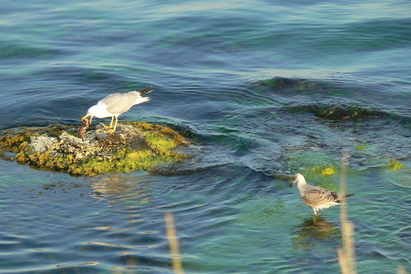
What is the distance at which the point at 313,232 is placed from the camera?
282 inches

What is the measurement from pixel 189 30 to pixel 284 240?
443 inches

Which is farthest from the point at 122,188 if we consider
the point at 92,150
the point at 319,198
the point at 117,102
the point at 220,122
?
the point at 220,122

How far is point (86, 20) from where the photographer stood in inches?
732

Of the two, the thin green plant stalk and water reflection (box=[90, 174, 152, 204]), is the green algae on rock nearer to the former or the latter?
water reflection (box=[90, 174, 152, 204])

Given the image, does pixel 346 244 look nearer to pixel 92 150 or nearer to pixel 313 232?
pixel 313 232

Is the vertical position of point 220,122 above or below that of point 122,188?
above

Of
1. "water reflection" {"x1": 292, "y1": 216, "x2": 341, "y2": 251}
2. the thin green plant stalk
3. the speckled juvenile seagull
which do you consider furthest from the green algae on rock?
the thin green plant stalk

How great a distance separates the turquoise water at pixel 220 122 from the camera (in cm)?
680

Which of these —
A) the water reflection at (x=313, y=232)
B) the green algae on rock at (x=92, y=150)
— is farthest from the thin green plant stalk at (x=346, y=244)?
the green algae on rock at (x=92, y=150)

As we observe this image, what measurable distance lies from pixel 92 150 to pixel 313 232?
12.1ft

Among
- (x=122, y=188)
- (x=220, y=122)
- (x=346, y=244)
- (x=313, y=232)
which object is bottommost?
(x=313, y=232)

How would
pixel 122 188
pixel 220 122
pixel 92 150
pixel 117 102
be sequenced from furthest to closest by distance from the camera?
pixel 220 122 → pixel 117 102 → pixel 92 150 → pixel 122 188

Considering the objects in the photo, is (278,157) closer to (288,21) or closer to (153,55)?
(153,55)

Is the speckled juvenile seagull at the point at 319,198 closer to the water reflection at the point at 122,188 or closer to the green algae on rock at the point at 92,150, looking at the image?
the water reflection at the point at 122,188
